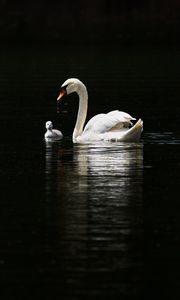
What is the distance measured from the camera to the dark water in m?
12.4

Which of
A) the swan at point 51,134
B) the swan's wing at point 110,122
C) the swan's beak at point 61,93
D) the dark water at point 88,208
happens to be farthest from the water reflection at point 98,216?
the swan's beak at point 61,93

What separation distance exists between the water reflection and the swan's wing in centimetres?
70

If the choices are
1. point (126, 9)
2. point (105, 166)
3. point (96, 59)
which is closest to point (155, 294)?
point (105, 166)

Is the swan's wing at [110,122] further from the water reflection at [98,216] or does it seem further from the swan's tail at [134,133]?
Result: the water reflection at [98,216]

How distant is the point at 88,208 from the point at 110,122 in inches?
251

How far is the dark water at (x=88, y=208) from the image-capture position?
12367 mm

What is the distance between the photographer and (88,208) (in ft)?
50.8

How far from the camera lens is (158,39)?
2098 inches

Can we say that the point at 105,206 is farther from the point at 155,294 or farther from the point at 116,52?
the point at 116,52

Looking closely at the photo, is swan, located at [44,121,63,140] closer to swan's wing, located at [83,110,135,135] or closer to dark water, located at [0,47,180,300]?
dark water, located at [0,47,180,300]

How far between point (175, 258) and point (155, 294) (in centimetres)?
123

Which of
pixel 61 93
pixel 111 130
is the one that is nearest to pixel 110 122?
pixel 111 130

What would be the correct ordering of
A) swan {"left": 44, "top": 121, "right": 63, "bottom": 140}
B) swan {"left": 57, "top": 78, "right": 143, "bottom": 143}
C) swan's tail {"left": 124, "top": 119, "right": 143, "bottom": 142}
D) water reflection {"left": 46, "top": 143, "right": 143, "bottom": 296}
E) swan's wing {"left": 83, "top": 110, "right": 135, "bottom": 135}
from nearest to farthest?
water reflection {"left": 46, "top": 143, "right": 143, "bottom": 296} < swan's tail {"left": 124, "top": 119, "right": 143, "bottom": 142} < swan {"left": 57, "top": 78, "right": 143, "bottom": 143} < swan's wing {"left": 83, "top": 110, "right": 135, "bottom": 135} < swan {"left": 44, "top": 121, "right": 63, "bottom": 140}

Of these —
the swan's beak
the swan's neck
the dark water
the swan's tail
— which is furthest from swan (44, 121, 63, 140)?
the swan's tail
